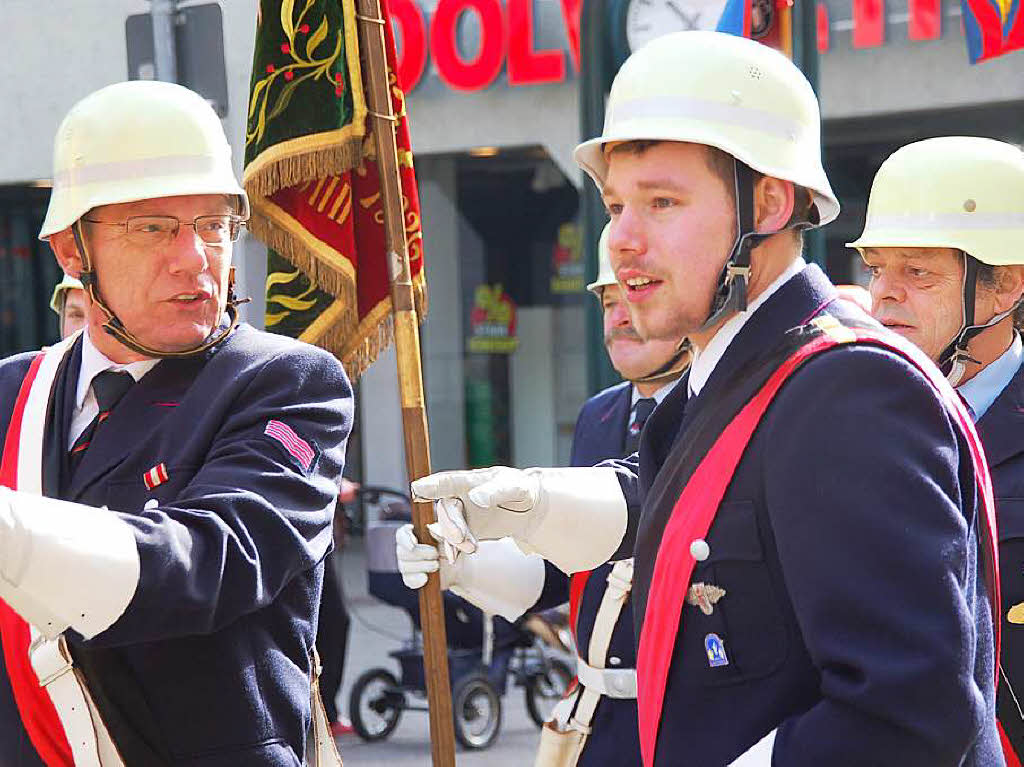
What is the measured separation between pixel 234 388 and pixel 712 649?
3.56 feet

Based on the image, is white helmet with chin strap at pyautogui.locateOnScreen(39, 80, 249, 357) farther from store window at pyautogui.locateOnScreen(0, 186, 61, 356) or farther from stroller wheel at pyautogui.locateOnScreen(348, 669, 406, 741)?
store window at pyautogui.locateOnScreen(0, 186, 61, 356)

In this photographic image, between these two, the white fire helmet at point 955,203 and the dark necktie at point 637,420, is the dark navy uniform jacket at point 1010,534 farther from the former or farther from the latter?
the dark necktie at point 637,420

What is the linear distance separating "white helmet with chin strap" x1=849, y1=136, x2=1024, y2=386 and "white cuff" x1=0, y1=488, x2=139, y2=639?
2.06 metres

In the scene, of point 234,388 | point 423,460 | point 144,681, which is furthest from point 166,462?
point 423,460

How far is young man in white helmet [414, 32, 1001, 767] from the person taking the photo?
1.90 metres

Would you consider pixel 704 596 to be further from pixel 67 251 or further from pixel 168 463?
pixel 67 251

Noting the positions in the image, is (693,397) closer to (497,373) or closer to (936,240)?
(936,240)

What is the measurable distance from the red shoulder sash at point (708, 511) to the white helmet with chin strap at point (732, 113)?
0.21 meters

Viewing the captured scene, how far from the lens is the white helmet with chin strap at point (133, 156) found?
113 inches

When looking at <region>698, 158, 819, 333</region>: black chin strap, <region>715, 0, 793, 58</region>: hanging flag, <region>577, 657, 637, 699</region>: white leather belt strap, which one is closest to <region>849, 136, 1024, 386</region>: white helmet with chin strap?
<region>577, 657, 637, 699</region>: white leather belt strap

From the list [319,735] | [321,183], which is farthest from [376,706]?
[319,735]

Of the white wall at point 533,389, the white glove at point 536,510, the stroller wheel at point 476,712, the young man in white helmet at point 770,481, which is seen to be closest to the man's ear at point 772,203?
the young man in white helmet at point 770,481

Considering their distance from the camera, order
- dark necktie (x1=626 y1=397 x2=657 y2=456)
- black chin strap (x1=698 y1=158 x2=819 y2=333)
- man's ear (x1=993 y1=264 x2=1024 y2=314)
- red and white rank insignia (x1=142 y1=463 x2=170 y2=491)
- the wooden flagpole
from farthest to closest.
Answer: dark necktie (x1=626 y1=397 x2=657 y2=456), man's ear (x1=993 y1=264 x2=1024 y2=314), the wooden flagpole, red and white rank insignia (x1=142 y1=463 x2=170 y2=491), black chin strap (x1=698 y1=158 x2=819 y2=333)

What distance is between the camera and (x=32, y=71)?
11.3m
